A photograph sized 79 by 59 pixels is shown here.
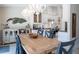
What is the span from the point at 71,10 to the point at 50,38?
1.34ft

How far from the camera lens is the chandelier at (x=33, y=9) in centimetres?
153

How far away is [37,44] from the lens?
1.52 m

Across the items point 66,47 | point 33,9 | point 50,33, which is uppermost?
point 33,9

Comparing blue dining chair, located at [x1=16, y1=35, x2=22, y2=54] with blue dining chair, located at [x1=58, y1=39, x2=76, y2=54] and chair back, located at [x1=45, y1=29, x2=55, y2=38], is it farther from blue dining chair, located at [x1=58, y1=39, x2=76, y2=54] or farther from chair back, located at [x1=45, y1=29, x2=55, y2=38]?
blue dining chair, located at [x1=58, y1=39, x2=76, y2=54]

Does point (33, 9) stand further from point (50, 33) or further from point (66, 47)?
point (66, 47)

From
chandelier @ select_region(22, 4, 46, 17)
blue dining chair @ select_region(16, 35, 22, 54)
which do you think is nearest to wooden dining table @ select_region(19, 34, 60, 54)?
blue dining chair @ select_region(16, 35, 22, 54)

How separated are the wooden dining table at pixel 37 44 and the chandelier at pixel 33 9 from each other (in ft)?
0.84

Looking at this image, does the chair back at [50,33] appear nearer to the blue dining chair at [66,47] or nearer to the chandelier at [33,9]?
the blue dining chair at [66,47]

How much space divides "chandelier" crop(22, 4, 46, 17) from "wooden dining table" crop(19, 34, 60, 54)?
0.84 ft

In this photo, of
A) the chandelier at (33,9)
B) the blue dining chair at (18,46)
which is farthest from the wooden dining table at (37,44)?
the chandelier at (33,9)

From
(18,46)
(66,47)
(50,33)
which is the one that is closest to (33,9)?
(50,33)

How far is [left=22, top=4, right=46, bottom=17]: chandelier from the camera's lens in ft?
5.03

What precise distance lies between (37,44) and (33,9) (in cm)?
41
